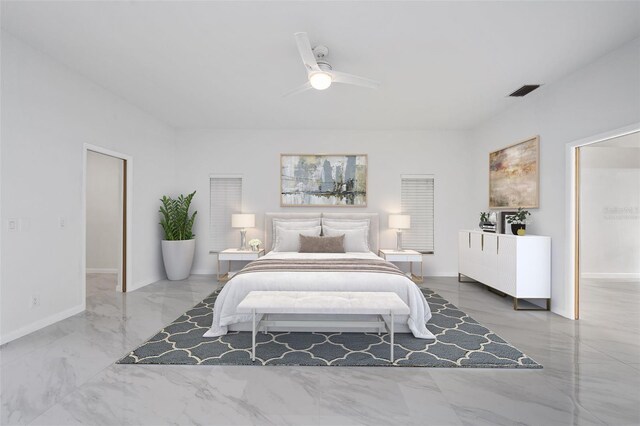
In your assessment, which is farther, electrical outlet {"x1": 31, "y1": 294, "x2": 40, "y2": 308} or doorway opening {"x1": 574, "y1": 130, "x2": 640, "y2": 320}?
doorway opening {"x1": 574, "y1": 130, "x2": 640, "y2": 320}

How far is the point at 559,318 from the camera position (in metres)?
3.82

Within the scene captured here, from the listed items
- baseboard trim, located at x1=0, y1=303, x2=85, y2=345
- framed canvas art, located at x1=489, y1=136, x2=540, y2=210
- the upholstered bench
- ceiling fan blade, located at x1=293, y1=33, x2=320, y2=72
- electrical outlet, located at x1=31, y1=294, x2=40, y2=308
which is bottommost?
baseboard trim, located at x1=0, y1=303, x2=85, y2=345

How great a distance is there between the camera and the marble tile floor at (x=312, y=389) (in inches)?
77.2

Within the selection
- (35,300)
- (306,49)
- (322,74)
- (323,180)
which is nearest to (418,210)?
(323,180)

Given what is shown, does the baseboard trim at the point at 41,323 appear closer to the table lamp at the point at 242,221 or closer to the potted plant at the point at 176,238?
the potted plant at the point at 176,238

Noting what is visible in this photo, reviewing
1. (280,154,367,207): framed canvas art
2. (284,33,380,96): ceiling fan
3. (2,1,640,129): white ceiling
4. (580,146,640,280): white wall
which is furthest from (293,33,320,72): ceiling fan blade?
(580,146,640,280): white wall

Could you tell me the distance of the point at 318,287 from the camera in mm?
3420

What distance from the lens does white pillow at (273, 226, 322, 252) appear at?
5.52 metres

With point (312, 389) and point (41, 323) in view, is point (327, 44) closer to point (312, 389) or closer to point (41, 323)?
point (312, 389)

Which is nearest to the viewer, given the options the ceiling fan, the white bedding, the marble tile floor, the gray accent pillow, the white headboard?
the marble tile floor

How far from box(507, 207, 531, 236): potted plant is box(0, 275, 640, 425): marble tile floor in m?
1.40

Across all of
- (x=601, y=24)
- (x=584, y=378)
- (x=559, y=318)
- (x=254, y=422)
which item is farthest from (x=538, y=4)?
(x=254, y=422)

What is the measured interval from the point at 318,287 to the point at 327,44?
248cm

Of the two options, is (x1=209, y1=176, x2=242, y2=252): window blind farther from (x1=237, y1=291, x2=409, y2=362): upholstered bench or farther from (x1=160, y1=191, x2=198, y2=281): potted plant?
(x1=237, y1=291, x2=409, y2=362): upholstered bench
